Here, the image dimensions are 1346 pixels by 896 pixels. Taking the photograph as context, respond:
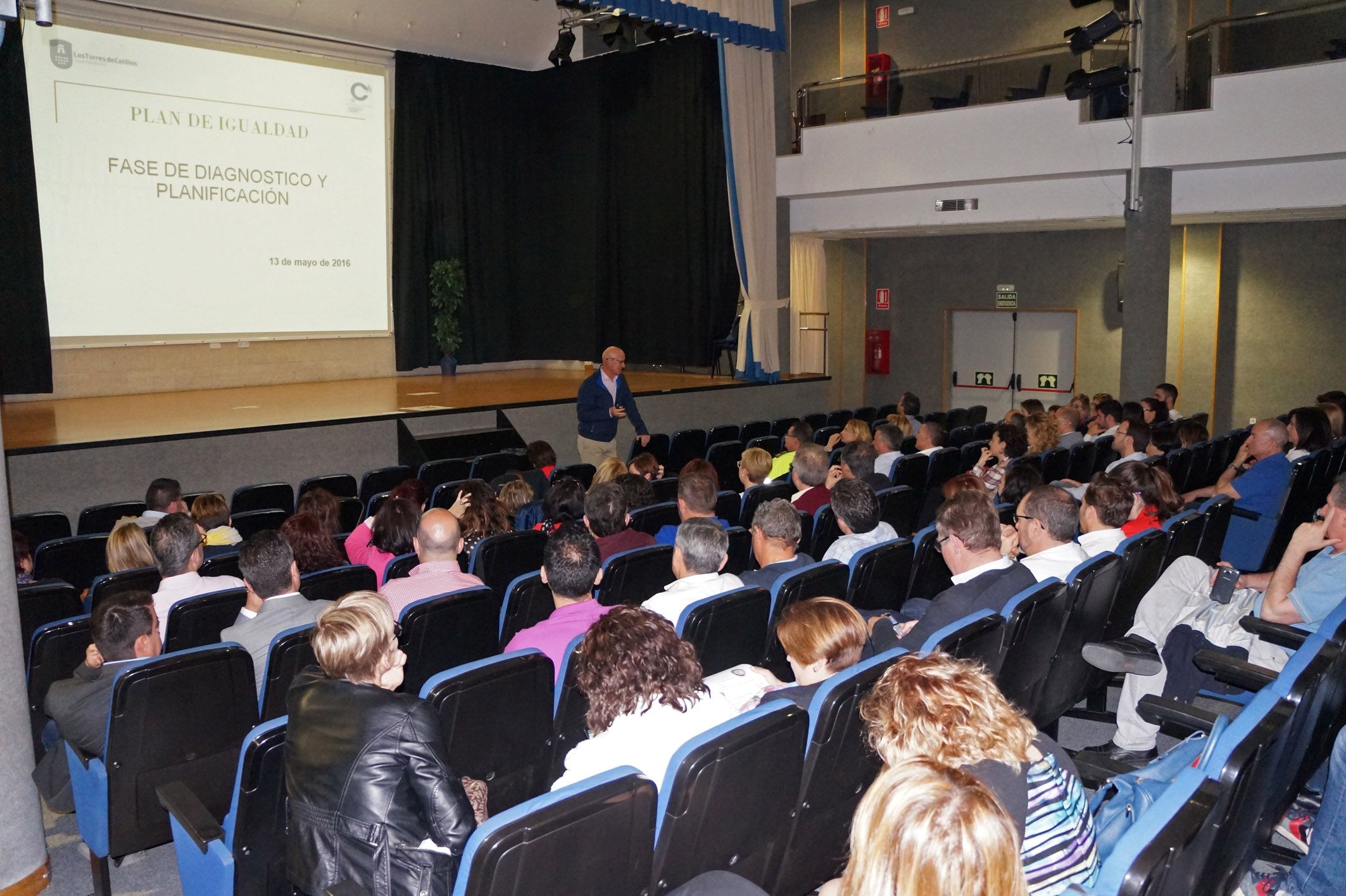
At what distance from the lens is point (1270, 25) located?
30.9ft

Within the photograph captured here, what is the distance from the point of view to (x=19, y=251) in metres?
11.3

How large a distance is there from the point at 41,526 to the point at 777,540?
480cm

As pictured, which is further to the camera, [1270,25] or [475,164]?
[475,164]

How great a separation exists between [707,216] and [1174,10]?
247 inches

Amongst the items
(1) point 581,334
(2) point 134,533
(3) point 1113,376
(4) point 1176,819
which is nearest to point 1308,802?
(4) point 1176,819

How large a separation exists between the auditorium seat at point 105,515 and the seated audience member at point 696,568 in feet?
13.9

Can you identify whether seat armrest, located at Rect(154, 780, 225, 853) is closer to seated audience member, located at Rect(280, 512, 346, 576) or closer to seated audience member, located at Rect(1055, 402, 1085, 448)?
seated audience member, located at Rect(280, 512, 346, 576)

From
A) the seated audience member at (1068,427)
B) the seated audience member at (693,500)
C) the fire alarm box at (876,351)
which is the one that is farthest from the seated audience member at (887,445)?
the fire alarm box at (876,351)

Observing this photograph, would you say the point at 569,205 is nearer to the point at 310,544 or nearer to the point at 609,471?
the point at 609,471

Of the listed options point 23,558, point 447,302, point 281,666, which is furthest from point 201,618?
point 447,302

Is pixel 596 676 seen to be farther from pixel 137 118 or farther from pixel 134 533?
pixel 137 118

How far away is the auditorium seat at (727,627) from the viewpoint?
3.34 metres

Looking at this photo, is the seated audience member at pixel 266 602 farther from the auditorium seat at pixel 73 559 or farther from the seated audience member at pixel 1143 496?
the seated audience member at pixel 1143 496

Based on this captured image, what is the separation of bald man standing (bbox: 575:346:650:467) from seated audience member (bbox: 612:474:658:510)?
322 centimetres
